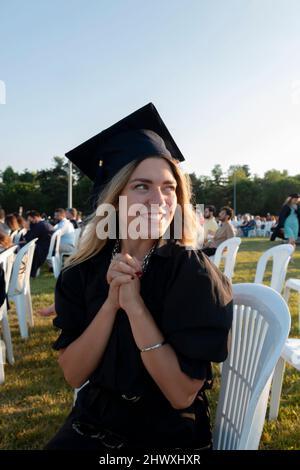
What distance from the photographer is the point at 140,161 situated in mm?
1399

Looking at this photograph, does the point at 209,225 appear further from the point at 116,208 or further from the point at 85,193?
the point at 85,193

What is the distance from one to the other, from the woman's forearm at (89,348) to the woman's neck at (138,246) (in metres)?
0.28

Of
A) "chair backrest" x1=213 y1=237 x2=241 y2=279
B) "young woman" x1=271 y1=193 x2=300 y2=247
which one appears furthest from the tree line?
"chair backrest" x1=213 y1=237 x2=241 y2=279

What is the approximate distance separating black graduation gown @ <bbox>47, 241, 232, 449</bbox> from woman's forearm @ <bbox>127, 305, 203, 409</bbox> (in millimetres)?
30

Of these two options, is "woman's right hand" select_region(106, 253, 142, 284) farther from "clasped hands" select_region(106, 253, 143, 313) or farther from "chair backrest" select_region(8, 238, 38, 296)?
"chair backrest" select_region(8, 238, 38, 296)

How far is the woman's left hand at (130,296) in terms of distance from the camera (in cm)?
126

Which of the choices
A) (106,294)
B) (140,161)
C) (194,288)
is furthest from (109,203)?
(194,288)

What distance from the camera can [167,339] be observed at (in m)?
1.28

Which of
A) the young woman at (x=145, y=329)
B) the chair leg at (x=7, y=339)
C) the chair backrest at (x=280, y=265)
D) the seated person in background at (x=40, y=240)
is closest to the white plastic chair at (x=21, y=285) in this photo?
the chair leg at (x=7, y=339)

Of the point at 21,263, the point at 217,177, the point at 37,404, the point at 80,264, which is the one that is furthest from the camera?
the point at 217,177

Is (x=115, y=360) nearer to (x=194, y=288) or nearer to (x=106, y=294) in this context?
(x=106, y=294)

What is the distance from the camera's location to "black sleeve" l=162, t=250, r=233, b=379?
47.8 inches

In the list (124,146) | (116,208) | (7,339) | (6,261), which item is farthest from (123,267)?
(7,339)
